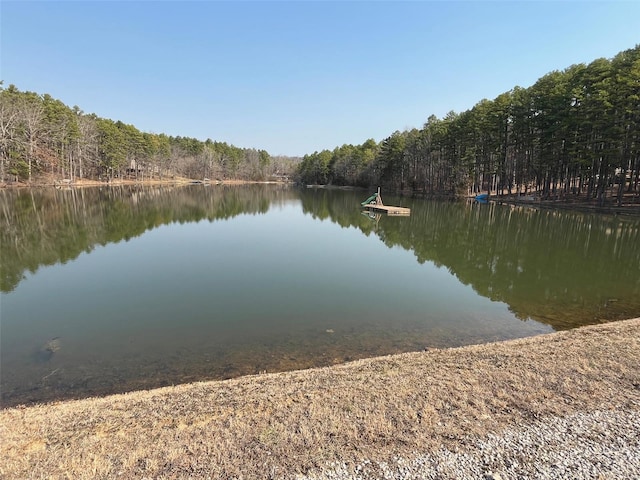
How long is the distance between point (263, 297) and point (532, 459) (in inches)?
333

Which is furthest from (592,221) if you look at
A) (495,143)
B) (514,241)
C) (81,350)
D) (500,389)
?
(81,350)

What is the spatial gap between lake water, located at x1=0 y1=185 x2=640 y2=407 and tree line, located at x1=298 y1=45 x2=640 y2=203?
52.9 feet

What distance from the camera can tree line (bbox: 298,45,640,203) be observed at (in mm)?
31875

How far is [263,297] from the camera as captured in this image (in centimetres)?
1102

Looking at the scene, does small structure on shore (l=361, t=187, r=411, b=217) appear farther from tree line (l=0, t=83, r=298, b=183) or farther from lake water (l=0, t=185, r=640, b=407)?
tree line (l=0, t=83, r=298, b=183)

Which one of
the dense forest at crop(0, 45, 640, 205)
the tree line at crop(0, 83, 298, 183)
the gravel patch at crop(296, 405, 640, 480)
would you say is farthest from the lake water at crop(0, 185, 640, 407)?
the tree line at crop(0, 83, 298, 183)

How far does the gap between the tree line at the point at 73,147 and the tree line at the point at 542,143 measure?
188ft

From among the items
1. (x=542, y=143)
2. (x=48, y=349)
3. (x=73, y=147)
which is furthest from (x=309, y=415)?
(x=73, y=147)

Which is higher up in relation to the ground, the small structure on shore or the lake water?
the small structure on shore

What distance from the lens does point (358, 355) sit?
24.8 feet

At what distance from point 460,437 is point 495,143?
52.7 metres

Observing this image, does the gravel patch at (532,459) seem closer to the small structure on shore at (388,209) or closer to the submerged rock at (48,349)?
the submerged rock at (48,349)

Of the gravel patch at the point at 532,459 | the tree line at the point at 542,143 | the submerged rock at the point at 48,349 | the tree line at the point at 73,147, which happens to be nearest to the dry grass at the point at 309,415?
the gravel patch at the point at 532,459

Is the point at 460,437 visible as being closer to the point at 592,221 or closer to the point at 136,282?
the point at 136,282
